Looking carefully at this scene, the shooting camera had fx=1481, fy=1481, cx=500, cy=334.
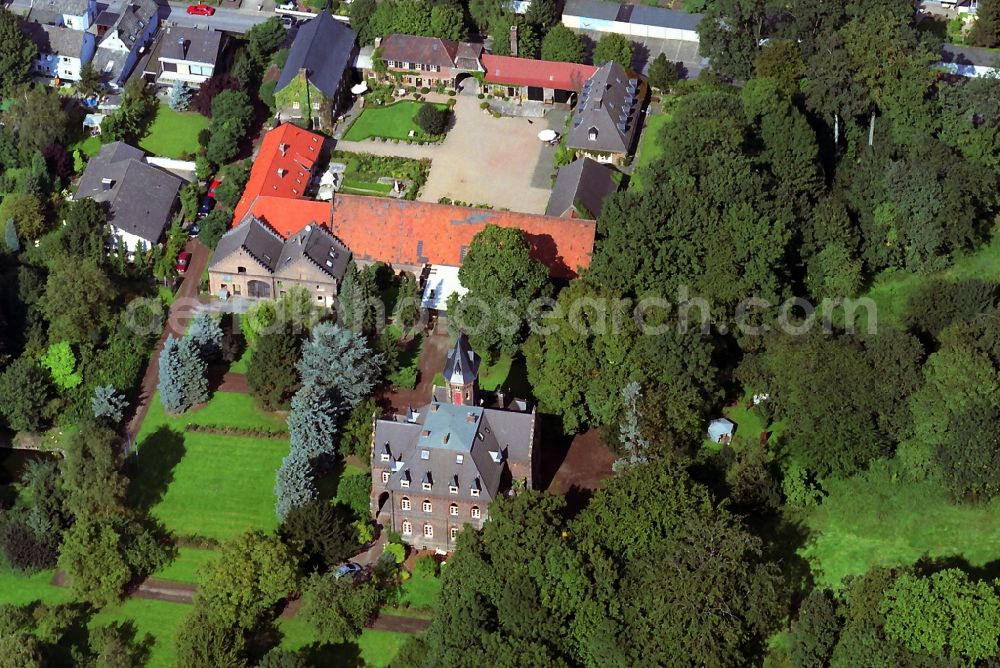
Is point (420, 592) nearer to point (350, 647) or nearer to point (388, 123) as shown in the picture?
point (350, 647)

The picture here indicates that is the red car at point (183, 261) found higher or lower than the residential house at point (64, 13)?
lower

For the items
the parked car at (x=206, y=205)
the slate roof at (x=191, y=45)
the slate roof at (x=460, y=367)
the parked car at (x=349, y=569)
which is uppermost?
the slate roof at (x=191, y=45)

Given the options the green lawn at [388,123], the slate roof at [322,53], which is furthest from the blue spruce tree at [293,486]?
the slate roof at [322,53]

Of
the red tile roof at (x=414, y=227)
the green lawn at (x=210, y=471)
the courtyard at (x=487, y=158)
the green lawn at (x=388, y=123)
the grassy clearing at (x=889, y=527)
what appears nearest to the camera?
the grassy clearing at (x=889, y=527)

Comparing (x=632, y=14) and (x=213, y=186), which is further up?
(x=632, y=14)

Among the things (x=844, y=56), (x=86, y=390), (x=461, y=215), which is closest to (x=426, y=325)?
(x=461, y=215)

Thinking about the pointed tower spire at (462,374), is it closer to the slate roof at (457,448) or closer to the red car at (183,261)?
the slate roof at (457,448)

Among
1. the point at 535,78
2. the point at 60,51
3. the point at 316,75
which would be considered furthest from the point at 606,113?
the point at 60,51

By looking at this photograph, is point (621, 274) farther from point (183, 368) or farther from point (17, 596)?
point (17, 596)
